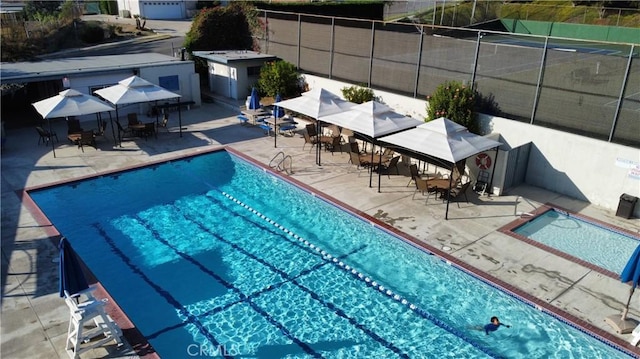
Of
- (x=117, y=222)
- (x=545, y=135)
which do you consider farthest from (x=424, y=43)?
(x=117, y=222)

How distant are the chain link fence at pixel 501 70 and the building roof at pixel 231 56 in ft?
10.6

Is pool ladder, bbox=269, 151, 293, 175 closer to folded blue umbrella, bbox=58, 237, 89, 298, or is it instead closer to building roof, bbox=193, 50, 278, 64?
building roof, bbox=193, 50, 278, 64

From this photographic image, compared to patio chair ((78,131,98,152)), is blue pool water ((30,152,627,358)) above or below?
below

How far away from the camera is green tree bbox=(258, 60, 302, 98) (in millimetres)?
24875

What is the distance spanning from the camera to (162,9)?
61.2 meters

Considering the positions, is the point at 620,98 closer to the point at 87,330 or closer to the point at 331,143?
the point at 331,143

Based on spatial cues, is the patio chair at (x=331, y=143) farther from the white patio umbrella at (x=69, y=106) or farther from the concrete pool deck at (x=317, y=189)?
the white patio umbrella at (x=69, y=106)

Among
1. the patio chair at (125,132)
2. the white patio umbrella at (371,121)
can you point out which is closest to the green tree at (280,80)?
the patio chair at (125,132)

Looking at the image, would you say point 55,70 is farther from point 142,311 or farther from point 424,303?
point 424,303

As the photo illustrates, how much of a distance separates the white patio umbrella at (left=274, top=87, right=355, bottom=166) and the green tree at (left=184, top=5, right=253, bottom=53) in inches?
520

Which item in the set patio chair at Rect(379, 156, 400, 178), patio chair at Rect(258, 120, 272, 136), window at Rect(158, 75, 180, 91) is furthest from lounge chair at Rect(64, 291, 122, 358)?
window at Rect(158, 75, 180, 91)

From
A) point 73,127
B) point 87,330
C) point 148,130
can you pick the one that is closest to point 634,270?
point 87,330

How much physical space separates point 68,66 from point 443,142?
1936cm

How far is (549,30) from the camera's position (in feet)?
157
